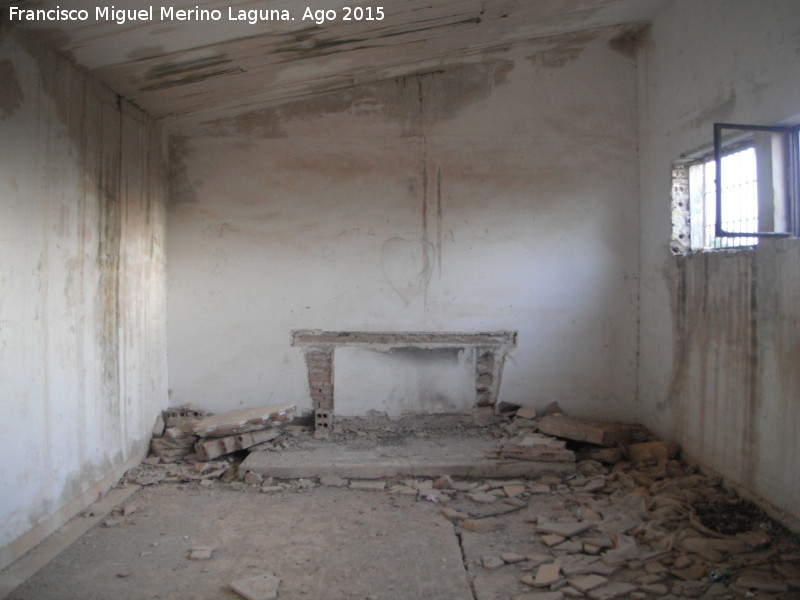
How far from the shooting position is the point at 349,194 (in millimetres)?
6094

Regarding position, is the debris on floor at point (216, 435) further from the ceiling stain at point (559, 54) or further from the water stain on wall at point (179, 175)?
the ceiling stain at point (559, 54)

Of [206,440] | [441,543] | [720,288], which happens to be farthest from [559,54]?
[206,440]

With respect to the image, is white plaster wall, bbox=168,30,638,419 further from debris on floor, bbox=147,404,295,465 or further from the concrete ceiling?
debris on floor, bbox=147,404,295,465

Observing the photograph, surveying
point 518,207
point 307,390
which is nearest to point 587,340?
point 518,207

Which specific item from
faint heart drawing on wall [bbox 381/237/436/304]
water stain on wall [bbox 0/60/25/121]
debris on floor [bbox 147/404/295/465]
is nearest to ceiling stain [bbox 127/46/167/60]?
water stain on wall [bbox 0/60/25/121]

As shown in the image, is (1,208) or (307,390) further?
(307,390)

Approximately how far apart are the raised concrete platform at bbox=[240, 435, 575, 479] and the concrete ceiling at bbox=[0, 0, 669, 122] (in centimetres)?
331

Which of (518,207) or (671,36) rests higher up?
(671,36)

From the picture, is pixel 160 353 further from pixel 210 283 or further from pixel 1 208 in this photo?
pixel 1 208

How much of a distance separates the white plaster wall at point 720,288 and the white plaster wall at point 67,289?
15.8ft

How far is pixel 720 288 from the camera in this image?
4.62 metres

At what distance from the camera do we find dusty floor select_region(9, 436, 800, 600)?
337 centimetres

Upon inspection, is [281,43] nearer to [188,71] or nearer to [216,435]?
[188,71]

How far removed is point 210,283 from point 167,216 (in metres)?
0.81
